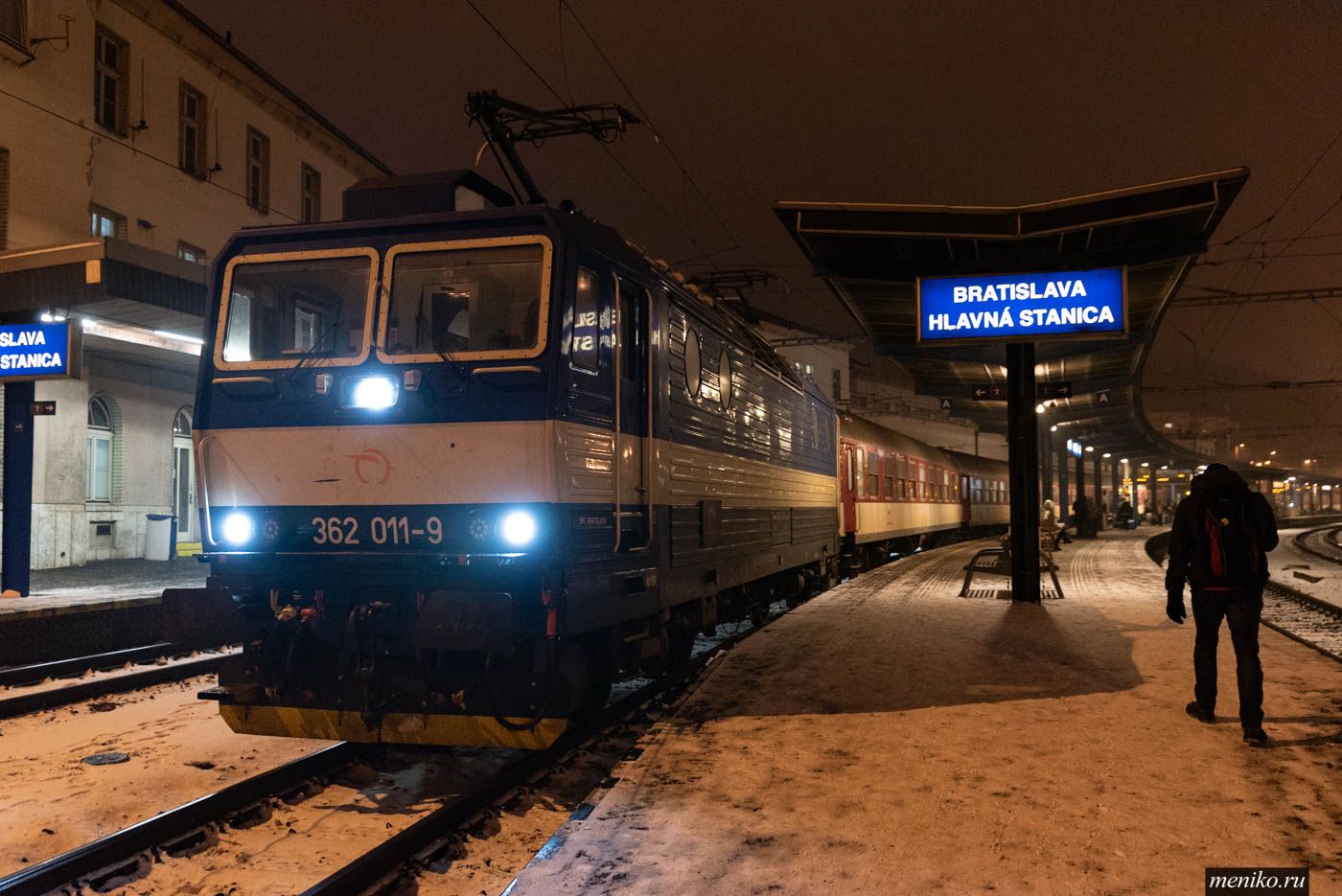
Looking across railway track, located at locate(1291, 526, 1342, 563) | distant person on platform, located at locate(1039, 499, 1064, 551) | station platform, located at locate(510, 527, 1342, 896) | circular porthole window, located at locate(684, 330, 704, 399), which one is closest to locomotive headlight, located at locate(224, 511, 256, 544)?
station platform, located at locate(510, 527, 1342, 896)

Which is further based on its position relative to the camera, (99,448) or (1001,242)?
(99,448)

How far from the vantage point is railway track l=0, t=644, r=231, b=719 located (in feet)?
28.6

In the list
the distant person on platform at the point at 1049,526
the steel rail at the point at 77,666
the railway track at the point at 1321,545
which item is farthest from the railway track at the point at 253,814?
the railway track at the point at 1321,545

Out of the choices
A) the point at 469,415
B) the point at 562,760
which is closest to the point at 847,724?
the point at 562,760

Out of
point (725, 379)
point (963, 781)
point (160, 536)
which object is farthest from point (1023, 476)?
point (160, 536)

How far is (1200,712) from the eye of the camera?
7.04 m

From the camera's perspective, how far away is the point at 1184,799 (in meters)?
5.28

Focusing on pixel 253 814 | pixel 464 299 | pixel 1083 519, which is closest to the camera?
pixel 253 814

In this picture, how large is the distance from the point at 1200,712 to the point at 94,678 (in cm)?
988

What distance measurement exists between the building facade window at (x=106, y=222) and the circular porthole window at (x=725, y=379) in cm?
1599

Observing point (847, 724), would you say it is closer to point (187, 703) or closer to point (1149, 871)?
point (1149, 871)

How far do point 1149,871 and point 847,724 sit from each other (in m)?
2.86

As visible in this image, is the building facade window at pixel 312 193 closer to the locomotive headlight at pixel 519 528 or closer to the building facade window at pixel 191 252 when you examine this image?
the building facade window at pixel 191 252

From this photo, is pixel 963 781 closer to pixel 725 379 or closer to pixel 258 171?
pixel 725 379
